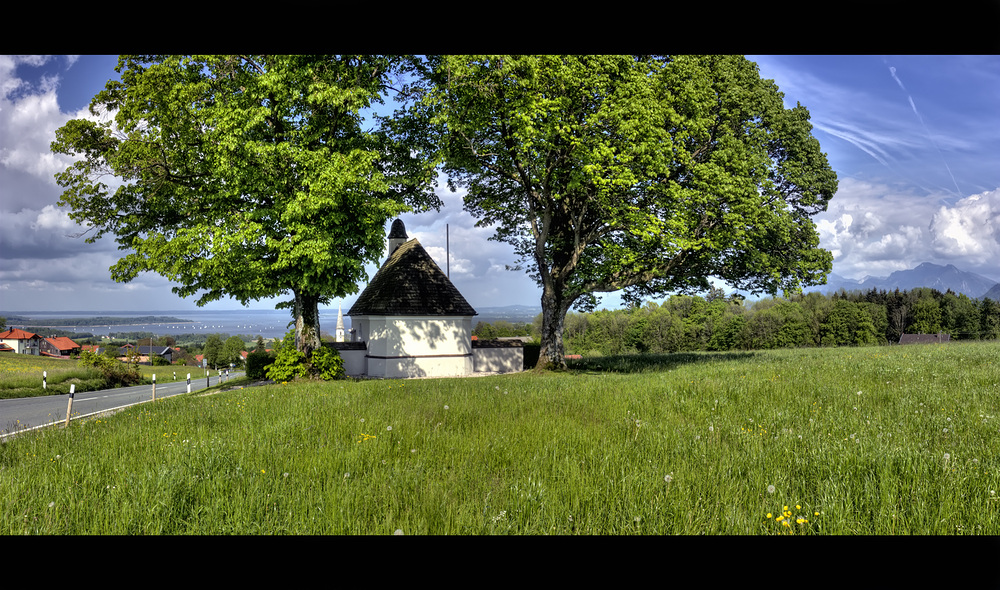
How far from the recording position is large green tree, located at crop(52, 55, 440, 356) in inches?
665

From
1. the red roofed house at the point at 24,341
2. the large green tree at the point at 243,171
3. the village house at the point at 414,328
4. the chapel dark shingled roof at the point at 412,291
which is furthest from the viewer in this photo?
the red roofed house at the point at 24,341

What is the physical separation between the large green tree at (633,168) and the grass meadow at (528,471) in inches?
504

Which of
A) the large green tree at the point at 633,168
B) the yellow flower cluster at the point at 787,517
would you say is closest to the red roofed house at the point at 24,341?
the large green tree at the point at 633,168

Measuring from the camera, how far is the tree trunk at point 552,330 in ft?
75.6

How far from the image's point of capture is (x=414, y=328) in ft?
81.1

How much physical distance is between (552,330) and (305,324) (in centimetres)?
1187

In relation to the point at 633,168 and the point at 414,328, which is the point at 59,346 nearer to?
the point at 414,328

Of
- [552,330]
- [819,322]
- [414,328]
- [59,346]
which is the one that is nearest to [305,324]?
[414,328]

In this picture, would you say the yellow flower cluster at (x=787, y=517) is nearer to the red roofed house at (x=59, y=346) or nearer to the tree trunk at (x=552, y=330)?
the tree trunk at (x=552, y=330)

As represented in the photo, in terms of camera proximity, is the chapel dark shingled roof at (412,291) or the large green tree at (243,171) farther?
the chapel dark shingled roof at (412,291)

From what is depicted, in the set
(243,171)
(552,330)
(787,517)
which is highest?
(243,171)
